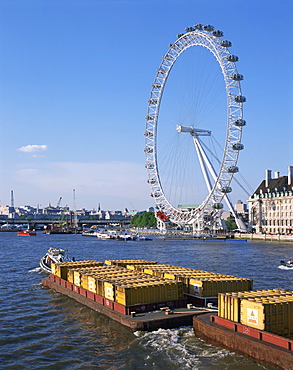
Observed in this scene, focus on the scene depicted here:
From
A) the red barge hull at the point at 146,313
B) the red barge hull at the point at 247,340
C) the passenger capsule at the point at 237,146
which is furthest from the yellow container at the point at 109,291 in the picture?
the passenger capsule at the point at 237,146

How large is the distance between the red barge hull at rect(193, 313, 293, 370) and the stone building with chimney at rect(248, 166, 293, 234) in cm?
9564

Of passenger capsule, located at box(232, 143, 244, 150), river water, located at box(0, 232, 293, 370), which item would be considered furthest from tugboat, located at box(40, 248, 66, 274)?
passenger capsule, located at box(232, 143, 244, 150)

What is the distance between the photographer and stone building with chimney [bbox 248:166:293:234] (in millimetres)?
114375

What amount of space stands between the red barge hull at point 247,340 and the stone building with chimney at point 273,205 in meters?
95.6

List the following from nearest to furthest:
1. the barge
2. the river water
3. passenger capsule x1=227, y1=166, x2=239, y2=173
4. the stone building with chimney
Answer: the barge → the river water → passenger capsule x1=227, y1=166, x2=239, y2=173 → the stone building with chimney

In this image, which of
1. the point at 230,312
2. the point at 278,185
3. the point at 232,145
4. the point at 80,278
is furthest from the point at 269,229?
the point at 230,312

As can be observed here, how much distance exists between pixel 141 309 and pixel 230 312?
5.32 metres

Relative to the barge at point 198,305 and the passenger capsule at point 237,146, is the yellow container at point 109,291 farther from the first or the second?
the passenger capsule at point 237,146

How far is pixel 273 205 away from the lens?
11912cm

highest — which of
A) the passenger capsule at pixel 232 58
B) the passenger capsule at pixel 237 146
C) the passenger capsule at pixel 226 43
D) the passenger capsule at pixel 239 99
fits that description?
the passenger capsule at pixel 226 43

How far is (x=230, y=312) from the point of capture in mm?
19359

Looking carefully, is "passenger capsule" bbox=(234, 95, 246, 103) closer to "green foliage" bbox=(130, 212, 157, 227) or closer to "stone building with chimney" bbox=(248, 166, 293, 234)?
"stone building with chimney" bbox=(248, 166, 293, 234)

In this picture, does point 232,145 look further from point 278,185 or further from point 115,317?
point 115,317

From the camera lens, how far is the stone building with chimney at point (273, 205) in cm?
11438
